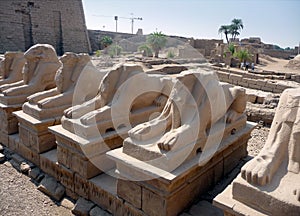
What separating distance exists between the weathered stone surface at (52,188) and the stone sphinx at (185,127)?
1231 millimetres

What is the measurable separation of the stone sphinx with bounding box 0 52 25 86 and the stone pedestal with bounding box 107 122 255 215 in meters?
3.26

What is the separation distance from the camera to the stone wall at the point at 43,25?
16.8m

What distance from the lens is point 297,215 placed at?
1715 millimetres

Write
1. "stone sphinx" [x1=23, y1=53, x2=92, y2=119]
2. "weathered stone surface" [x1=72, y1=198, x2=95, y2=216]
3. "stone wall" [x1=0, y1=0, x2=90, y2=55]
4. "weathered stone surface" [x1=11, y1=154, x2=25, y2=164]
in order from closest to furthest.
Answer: "weathered stone surface" [x1=72, y1=198, x2=95, y2=216] < "stone sphinx" [x1=23, y1=53, x2=92, y2=119] < "weathered stone surface" [x1=11, y1=154, x2=25, y2=164] < "stone wall" [x1=0, y1=0, x2=90, y2=55]

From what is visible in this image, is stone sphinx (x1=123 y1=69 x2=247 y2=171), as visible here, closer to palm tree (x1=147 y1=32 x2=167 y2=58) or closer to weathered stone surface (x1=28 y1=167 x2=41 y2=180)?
weathered stone surface (x1=28 y1=167 x2=41 y2=180)

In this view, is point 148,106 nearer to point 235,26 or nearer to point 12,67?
point 12,67

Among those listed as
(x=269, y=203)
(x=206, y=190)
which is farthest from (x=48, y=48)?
(x=269, y=203)

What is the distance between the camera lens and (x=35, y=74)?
4344mm

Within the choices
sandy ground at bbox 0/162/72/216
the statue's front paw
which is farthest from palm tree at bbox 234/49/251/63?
the statue's front paw

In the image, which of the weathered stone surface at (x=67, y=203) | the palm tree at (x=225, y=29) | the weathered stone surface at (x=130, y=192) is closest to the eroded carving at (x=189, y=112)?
the weathered stone surface at (x=130, y=192)

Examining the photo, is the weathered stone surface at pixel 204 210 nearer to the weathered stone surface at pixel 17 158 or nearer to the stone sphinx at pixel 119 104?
the stone sphinx at pixel 119 104

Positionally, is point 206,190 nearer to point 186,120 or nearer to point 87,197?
point 186,120

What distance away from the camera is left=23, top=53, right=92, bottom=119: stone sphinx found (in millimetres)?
3684

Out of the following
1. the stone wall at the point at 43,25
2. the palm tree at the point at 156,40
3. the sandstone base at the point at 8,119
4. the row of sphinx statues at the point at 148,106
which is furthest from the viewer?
the palm tree at the point at 156,40
